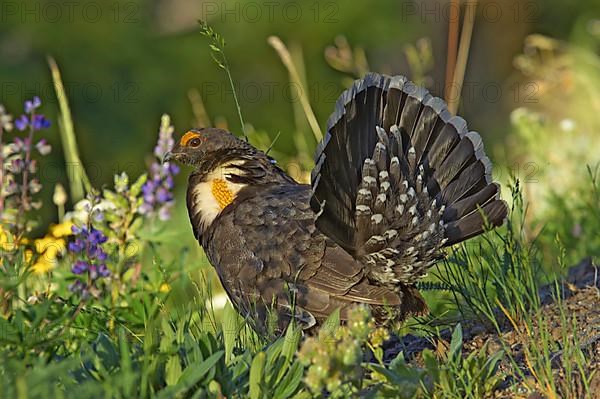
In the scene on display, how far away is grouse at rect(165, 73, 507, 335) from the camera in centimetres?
396

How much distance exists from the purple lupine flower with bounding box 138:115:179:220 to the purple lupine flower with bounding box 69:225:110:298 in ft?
1.47

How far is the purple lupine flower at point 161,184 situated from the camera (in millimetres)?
4852

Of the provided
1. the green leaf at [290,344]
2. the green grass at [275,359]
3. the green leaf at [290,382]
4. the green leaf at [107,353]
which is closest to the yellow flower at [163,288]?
the green grass at [275,359]

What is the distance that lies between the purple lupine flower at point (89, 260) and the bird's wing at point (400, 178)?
109 centimetres

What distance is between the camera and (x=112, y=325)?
14.3 feet

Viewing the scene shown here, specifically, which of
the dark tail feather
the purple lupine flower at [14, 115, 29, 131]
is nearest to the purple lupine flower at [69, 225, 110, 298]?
the purple lupine flower at [14, 115, 29, 131]

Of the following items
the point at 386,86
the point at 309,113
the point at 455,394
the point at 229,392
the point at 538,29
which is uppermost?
the point at 386,86

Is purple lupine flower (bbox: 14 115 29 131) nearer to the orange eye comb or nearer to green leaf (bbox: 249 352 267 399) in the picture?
the orange eye comb

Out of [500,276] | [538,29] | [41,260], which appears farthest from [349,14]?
[500,276]

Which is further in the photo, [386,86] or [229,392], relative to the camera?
[386,86]

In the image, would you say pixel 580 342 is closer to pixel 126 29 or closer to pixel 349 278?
pixel 349 278

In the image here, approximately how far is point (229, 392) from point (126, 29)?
404 inches

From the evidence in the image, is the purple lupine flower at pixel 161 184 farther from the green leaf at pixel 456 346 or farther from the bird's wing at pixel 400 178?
the green leaf at pixel 456 346

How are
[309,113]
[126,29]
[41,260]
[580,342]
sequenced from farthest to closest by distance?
[126,29] → [309,113] → [41,260] → [580,342]
